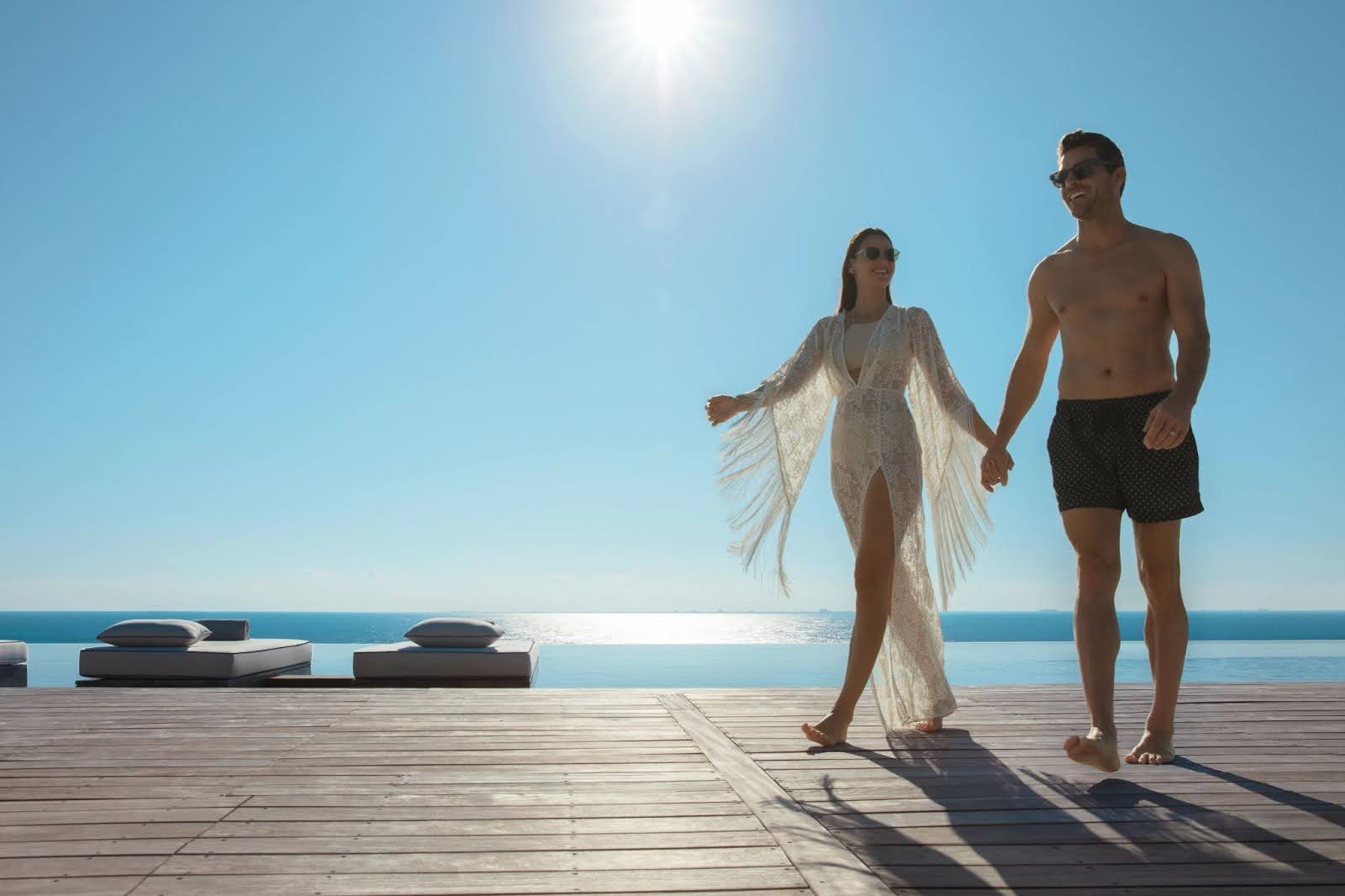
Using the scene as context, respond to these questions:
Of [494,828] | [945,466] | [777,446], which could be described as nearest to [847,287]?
[777,446]

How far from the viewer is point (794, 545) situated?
11.8 feet

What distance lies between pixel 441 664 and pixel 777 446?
3.06m

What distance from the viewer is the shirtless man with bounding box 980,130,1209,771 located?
265cm

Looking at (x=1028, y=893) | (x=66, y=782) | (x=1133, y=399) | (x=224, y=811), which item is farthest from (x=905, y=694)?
(x=66, y=782)

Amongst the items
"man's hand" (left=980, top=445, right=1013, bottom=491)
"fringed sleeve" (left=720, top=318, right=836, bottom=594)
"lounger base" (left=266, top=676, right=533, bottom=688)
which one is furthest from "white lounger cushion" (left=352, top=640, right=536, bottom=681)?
"man's hand" (left=980, top=445, right=1013, bottom=491)

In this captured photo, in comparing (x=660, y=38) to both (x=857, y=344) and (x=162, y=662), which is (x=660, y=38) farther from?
(x=162, y=662)

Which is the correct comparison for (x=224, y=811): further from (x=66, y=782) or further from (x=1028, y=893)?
(x=1028, y=893)

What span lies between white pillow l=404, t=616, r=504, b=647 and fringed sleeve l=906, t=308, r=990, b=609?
11.1 ft

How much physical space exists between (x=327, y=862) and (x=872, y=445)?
218cm

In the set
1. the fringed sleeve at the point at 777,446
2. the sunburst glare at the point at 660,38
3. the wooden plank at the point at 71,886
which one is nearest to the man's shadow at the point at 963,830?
the fringed sleeve at the point at 777,446

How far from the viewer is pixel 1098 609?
103 inches

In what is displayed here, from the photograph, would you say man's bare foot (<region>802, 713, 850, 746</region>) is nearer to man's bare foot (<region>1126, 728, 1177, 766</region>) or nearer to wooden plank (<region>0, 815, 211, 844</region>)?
man's bare foot (<region>1126, 728, 1177, 766</region>)

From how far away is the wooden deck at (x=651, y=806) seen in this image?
163cm

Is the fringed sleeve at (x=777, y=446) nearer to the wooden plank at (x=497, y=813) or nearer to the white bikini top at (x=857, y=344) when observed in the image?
the white bikini top at (x=857, y=344)
